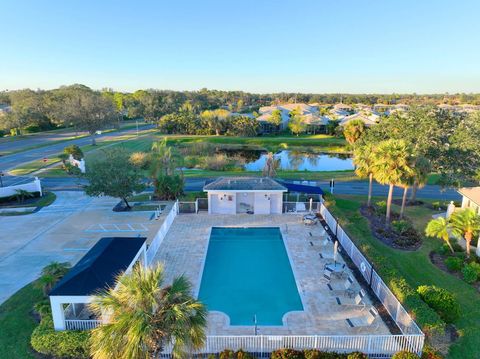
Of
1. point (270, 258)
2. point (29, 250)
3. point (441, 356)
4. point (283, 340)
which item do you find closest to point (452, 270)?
point (441, 356)

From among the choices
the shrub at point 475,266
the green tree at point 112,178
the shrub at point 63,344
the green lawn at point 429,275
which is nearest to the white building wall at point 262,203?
the green lawn at point 429,275

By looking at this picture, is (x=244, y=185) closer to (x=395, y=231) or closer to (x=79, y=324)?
(x=395, y=231)

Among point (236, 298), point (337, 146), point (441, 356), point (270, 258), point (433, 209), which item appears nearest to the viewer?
point (441, 356)

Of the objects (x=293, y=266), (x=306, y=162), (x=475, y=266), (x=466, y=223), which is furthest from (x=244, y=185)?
(x=306, y=162)

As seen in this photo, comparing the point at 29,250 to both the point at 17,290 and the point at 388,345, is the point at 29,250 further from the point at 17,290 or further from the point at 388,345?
the point at 388,345

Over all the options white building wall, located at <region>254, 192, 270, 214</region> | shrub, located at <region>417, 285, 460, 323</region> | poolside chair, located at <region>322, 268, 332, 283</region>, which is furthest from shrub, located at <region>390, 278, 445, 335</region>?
white building wall, located at <region>254, 192, 270, 214</region>

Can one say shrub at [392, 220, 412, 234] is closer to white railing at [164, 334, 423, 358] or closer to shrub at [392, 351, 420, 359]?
white railing at [164, 334, 423, 358]

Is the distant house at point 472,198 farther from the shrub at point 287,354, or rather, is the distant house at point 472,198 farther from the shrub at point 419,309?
the shrub at point 287,354
